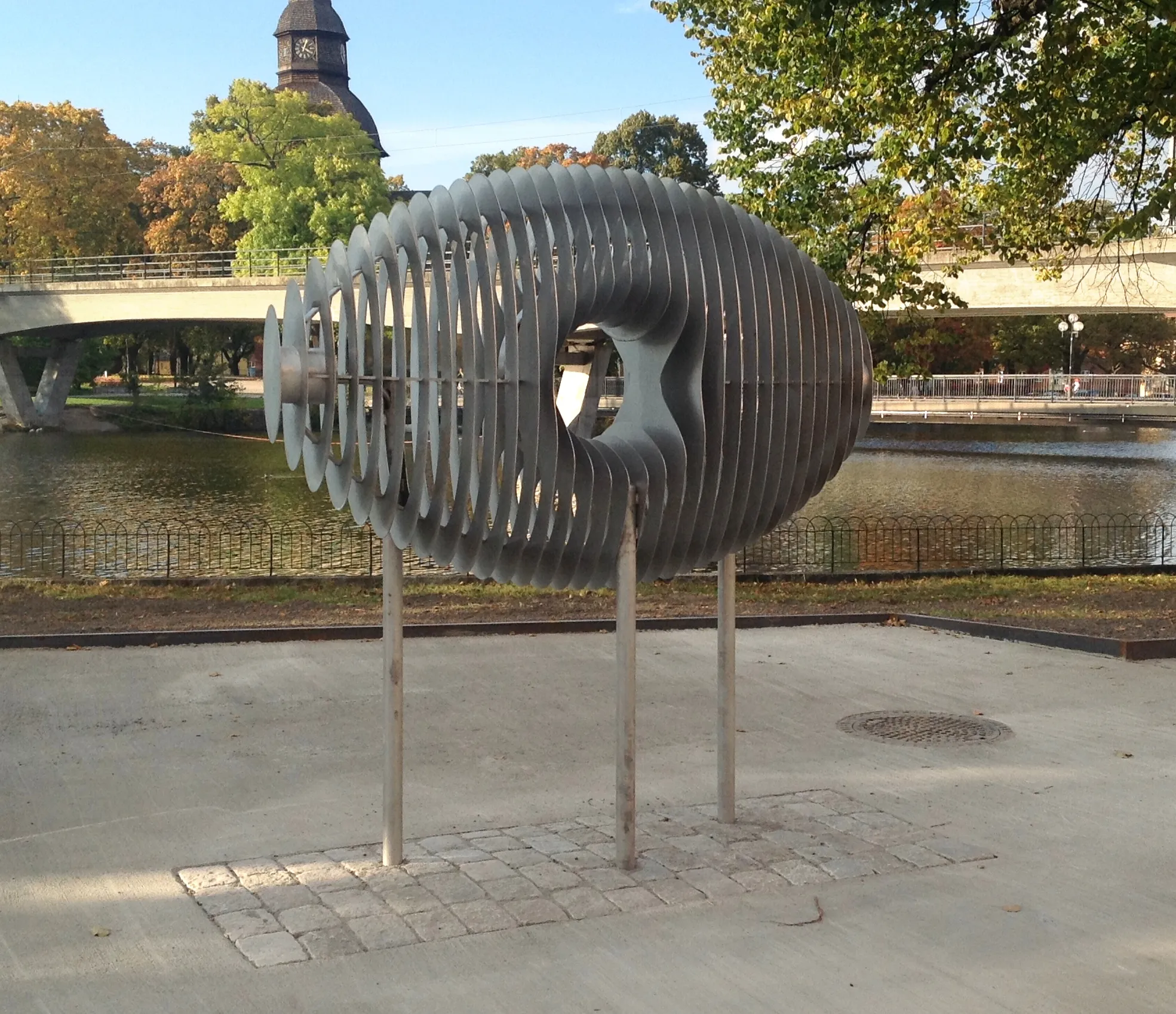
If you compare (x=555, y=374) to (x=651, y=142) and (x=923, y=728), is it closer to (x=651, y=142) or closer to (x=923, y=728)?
(x=923, y=728)

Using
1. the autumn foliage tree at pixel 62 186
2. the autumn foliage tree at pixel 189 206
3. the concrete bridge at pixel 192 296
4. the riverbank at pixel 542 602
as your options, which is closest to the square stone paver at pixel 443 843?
the riverbank at pixel 542 602

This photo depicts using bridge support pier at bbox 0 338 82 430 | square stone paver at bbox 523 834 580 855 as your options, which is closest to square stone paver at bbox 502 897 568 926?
square stone paver at bbox 523 834 580 855

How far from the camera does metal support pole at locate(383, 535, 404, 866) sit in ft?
21.7

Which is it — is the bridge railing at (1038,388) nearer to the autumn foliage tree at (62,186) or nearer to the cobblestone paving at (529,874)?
the autumn foliage tree at (62,186)

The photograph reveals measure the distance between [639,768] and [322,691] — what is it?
10.4 ft

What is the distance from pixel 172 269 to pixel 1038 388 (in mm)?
34809

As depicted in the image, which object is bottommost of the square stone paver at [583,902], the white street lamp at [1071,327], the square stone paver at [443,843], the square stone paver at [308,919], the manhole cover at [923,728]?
the manhole cover at [923,728]

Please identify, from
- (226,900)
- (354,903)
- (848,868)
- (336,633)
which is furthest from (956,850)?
(336,633)

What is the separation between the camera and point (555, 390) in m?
6.88

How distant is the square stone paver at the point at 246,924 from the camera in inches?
230

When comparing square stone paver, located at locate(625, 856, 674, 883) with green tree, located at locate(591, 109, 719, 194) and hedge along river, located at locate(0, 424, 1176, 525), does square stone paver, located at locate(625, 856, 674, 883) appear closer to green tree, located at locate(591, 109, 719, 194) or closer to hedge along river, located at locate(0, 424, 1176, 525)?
hedge along river, located at locate(0, 424, 1176, 525)

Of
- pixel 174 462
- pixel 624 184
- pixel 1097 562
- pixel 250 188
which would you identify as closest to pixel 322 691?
pixel 624 184

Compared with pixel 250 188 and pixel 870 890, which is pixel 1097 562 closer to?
Answer: pixel 870 890

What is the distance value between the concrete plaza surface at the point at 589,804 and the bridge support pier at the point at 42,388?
4950cm
